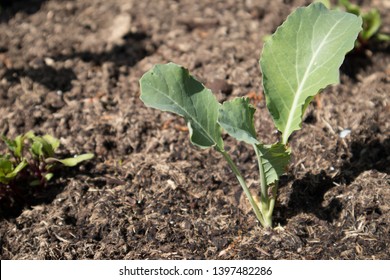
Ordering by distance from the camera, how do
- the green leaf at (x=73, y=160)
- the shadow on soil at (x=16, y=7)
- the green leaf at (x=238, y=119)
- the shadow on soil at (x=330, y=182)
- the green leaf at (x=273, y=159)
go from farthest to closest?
the shadow on soil at (x=16, y=7)
the green leaf at (x=73, y=160)
the shadow on soil at (x=330, y=182)
the green leaf at (x=273, y=159)
the green leaf at (x=238, y=119)

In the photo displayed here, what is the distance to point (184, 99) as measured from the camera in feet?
7.36

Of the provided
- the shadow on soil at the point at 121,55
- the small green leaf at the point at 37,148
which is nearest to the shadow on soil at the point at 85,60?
the shadow on soil at the point at 121,55

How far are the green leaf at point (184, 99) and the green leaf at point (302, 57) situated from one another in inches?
10.6

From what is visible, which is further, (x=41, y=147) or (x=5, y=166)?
(x=41, y=147)

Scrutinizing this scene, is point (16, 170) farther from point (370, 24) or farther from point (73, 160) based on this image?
point (370, 24)

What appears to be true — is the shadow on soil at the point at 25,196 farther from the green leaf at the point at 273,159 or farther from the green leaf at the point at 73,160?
the green leaf at the point at 273,159

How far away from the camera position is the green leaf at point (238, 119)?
2.08 meters

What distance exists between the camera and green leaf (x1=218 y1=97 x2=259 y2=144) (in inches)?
82.0

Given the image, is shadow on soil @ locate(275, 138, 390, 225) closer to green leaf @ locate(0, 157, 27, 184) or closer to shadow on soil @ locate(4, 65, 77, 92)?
green leaf @ locate(0, 157, 27, 184)

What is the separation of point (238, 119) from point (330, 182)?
2.31 feet

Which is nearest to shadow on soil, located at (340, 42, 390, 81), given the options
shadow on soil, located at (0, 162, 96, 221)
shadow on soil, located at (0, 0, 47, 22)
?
shadow on soil, located at (0, 162, 96, 221)

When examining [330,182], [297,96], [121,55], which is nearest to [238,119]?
[297,96]

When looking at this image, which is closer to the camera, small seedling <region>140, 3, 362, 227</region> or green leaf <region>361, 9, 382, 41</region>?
small seedling <region>140, 3, 362, 227</region>

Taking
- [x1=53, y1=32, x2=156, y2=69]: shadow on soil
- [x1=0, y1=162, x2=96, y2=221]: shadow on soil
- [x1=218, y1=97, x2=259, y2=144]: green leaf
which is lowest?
[x1=0, y1=162, x2=96, y2=221]: shadow on soil
